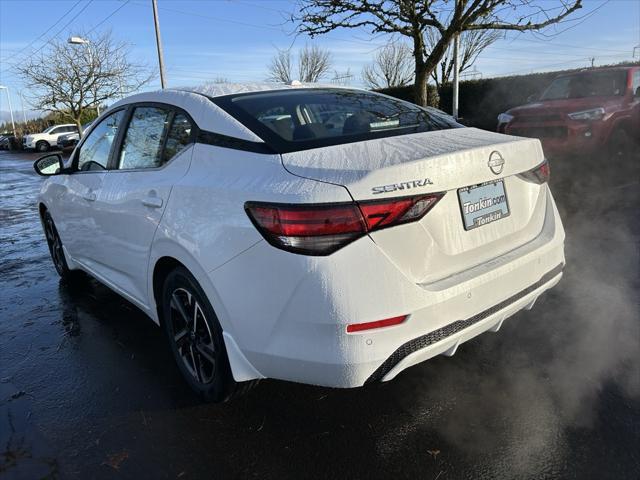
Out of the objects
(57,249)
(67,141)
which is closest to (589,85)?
(57,249)

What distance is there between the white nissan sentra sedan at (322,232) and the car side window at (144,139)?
0.02 metres

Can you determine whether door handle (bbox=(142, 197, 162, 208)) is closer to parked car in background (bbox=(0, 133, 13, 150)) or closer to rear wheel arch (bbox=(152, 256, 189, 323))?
rear wheel arch (bbox=(152, 256, 189, 323))

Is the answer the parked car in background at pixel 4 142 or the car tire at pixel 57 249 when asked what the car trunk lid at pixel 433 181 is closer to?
the car tire at pixel 57 249

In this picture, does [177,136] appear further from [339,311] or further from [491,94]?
[491,94]

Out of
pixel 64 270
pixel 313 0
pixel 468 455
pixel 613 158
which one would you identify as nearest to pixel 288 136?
pixel 468 455

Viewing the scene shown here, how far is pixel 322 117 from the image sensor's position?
2725 mm

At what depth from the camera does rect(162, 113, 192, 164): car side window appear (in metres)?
2.67

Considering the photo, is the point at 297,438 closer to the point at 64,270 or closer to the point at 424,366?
the point at 424,366

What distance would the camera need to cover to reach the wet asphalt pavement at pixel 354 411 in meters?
2.24

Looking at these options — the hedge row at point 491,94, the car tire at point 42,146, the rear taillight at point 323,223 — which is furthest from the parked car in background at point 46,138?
the rear taillight at point 323,223

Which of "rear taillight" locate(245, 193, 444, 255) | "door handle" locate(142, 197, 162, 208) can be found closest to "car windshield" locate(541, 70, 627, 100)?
"rear taillight" locate(245, 193, 444, 255)

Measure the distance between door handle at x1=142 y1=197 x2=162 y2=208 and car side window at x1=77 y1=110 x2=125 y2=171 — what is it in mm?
945

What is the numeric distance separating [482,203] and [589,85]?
822 cm

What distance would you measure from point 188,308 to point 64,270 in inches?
106
